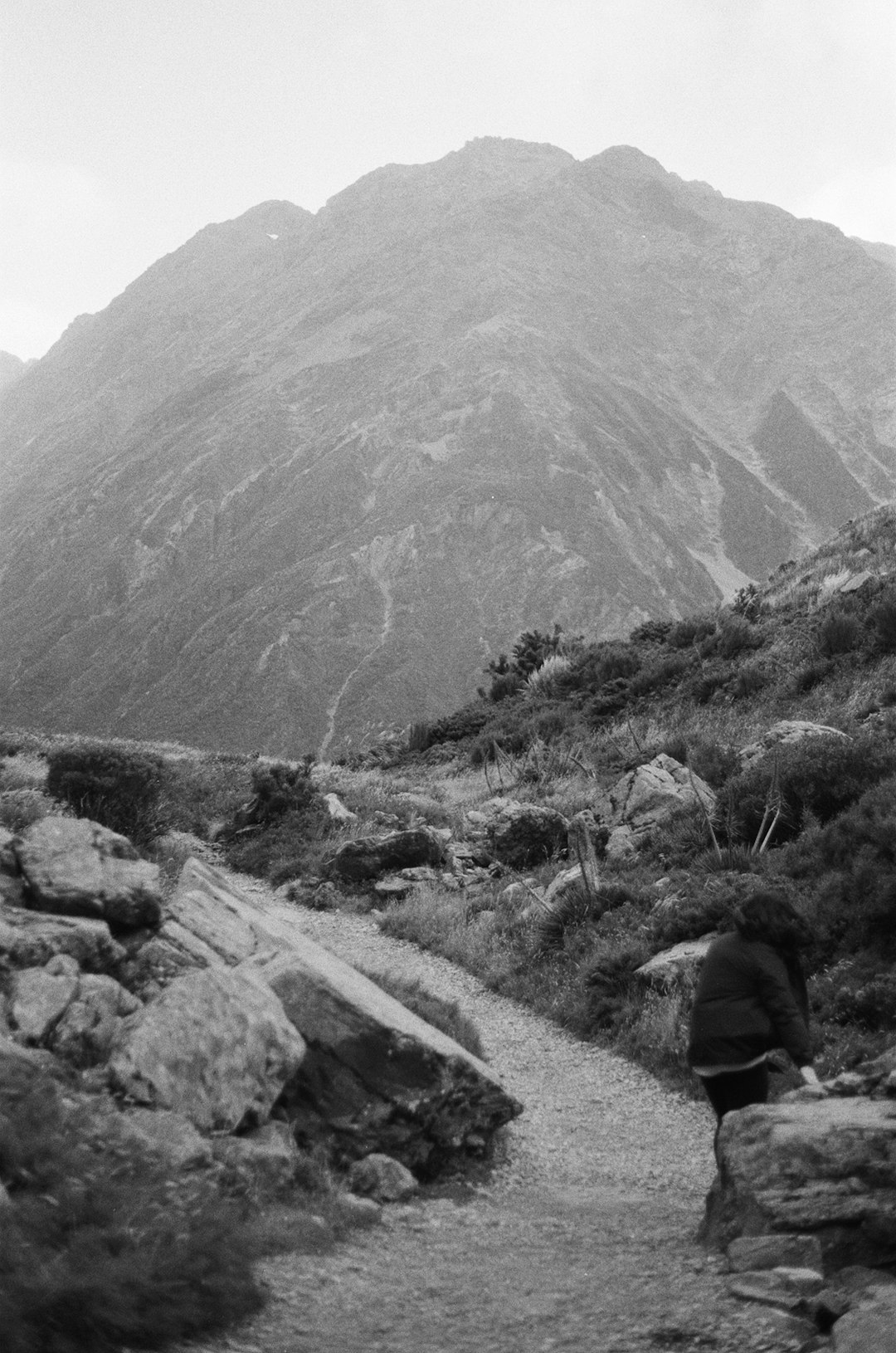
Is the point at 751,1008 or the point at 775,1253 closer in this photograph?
the point at 775,1253

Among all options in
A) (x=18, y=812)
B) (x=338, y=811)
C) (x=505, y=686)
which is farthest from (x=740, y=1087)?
(x=505, y=686)

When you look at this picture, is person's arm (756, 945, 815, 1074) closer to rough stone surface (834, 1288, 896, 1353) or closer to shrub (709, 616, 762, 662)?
rough stone surface (834, 1288, 896, 1353)

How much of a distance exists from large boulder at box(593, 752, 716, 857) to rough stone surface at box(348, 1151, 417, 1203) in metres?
7.87

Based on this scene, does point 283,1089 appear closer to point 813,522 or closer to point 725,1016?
point 725,1016

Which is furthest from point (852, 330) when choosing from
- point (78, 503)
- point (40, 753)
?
point (40, 753)

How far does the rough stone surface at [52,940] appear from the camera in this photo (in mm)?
5773

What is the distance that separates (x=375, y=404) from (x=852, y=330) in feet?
238

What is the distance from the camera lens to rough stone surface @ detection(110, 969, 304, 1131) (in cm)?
505

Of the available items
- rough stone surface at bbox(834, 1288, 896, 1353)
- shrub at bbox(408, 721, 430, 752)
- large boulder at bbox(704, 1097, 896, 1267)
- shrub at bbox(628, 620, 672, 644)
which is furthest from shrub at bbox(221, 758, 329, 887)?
shrub at bbox(628, 620, 672, 644)

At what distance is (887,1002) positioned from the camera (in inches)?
288

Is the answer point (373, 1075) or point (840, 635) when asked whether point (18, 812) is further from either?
point (840, 635)

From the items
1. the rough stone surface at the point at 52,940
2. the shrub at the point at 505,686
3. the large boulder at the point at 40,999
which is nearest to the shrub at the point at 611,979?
the rough stone surface at the point at 52,940

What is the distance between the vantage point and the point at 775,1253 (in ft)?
13.5

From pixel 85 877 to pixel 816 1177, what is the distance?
15.5 ft
